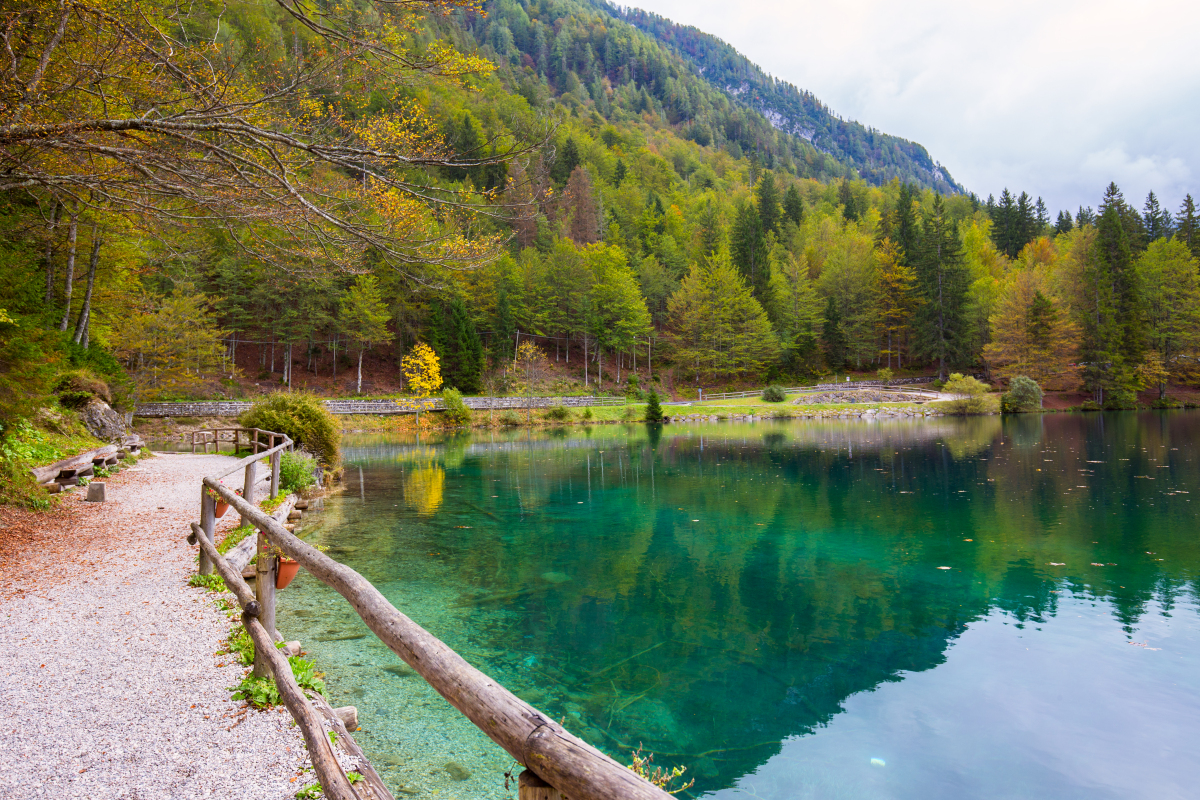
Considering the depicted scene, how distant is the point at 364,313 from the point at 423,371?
6728 millimetres

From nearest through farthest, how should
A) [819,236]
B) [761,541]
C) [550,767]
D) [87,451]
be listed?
1. [550,767]
2. [761,541]
3. [87,451]
4. [819,236]

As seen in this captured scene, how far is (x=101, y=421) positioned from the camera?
60.4 feet

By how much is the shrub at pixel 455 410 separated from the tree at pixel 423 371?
9.57 feet

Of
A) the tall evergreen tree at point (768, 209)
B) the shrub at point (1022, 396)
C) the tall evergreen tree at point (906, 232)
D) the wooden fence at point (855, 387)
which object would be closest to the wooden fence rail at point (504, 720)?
the shrub at point (1022, 396)

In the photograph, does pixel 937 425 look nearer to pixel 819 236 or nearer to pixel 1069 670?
pixel 1069 670

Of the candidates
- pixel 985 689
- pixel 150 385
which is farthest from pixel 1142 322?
pixel 150 385

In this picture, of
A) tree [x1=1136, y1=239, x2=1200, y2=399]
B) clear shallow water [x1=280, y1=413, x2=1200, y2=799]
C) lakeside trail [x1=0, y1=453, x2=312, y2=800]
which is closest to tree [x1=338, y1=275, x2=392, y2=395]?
clear shallow water [x1=280, y1=413, x2=1200, y2=799]

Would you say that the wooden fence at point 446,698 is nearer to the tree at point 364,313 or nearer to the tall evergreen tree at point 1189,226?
the tree at point 364,313

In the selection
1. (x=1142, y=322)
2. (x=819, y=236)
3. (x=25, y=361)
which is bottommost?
(x=25, y=361)

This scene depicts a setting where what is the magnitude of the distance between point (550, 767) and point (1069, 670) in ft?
22.6

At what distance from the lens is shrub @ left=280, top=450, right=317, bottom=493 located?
1456cm

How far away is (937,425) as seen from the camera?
3734cm

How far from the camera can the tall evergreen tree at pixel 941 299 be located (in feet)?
189

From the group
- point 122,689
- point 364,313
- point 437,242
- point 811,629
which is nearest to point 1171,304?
point 811,629
